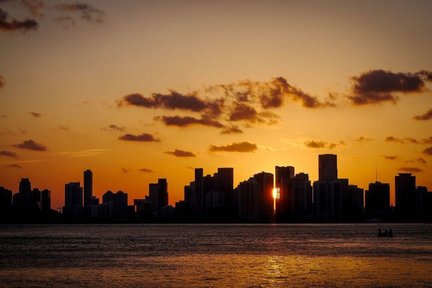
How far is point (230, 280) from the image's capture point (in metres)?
84.6

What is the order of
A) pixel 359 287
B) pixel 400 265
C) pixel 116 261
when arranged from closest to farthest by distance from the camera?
pixel 359 287
pixel 400 265
pixel 116 261

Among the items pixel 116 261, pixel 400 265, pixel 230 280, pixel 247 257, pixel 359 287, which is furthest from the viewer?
pixel 247 257

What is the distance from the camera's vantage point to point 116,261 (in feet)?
387

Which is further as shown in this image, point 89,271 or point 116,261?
point 116,261

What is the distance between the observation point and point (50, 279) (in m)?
87.7

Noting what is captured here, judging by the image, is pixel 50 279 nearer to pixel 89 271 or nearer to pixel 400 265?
pixel 89 271

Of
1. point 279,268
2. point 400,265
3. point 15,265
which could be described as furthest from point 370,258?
point 15,265

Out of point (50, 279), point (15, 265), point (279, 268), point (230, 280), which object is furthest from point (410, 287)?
point (15, 265)

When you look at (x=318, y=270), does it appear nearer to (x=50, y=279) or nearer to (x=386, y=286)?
(x=386, y=286)

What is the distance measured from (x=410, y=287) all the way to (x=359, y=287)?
18.1 ft

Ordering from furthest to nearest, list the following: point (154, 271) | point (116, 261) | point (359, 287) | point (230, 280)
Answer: point (116, 261) → point (154, 271) → point (230, 280) → point (359, 287)

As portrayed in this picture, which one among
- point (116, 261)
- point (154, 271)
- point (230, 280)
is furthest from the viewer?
point (116, 261)

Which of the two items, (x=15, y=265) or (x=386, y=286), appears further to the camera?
(x=15, y=265)

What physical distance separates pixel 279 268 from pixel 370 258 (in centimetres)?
2701
